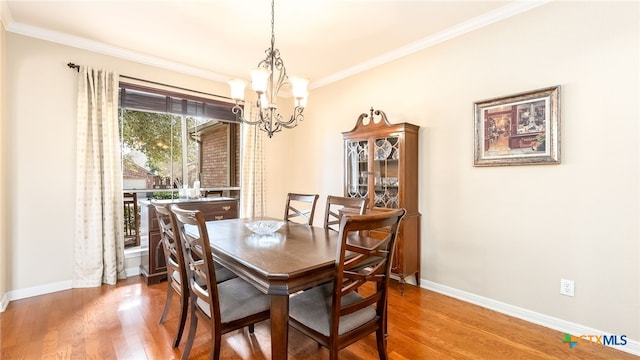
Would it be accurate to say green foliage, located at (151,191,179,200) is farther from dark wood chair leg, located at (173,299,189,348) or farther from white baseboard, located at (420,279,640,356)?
white baseboard, located at (420,279,640,356)

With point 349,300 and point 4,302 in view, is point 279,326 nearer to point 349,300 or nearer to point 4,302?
point 349,300

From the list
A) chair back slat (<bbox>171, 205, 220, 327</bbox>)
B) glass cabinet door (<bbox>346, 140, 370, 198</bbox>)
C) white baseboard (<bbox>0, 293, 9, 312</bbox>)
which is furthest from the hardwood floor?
glass cabinet door (<bbox>346, 140, 370, 198</bbox>)

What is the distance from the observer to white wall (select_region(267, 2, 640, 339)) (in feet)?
6.36

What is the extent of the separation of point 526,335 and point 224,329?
214 centimetres

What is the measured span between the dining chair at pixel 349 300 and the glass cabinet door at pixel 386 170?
1396 mm

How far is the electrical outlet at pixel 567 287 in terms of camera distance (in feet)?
6.98

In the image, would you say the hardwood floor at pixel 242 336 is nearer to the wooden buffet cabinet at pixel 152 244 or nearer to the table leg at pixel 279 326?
the wooden buffet cabinet at pixel 152 244

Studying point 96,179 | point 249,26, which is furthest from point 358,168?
point 96,179

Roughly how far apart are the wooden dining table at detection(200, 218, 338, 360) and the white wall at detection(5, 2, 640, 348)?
145 centimetres

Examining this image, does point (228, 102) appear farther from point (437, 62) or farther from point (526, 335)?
point (526, 335)

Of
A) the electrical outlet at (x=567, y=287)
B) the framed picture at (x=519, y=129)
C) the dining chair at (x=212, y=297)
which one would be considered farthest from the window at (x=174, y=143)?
the electrical outlet at (x=567, y=287)

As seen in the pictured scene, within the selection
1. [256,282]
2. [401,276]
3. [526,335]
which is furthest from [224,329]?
[526,335]

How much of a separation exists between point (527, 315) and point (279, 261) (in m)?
2.20

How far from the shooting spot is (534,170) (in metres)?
2.30
